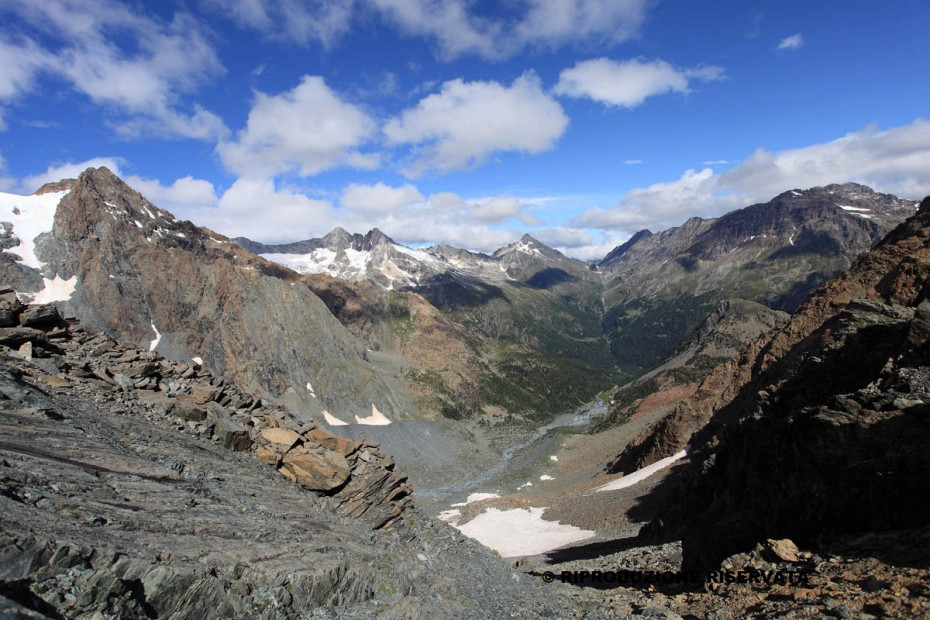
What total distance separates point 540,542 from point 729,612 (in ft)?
125

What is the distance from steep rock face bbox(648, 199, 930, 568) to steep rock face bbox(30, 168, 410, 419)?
9662cm

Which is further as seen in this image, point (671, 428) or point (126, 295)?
point (126, 295)

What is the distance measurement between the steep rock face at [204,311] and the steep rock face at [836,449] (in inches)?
3804

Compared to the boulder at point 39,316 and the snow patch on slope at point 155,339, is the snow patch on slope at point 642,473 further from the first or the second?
the snow patch on slope at point 155,339

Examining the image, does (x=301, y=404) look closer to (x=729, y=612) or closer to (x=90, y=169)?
(x=90, y=169)

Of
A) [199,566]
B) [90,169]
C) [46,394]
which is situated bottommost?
[199,566]

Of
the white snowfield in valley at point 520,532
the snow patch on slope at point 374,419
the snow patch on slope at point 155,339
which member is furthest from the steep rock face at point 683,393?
the snow patch on slope at point 155,339

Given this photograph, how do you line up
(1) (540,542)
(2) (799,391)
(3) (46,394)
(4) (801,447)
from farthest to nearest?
1. (1) (540,542)
2. (2) (799,391)
3. (4) (801,447)
4. (3) (46,394)

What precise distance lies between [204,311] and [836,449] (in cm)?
11810

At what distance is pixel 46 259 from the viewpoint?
10044 centimetres

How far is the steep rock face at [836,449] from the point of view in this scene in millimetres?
15938

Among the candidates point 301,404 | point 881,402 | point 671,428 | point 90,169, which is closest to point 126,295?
point 301,404

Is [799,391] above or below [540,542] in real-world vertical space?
above

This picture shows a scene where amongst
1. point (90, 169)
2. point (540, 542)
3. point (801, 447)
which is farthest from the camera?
point (90, 169)
